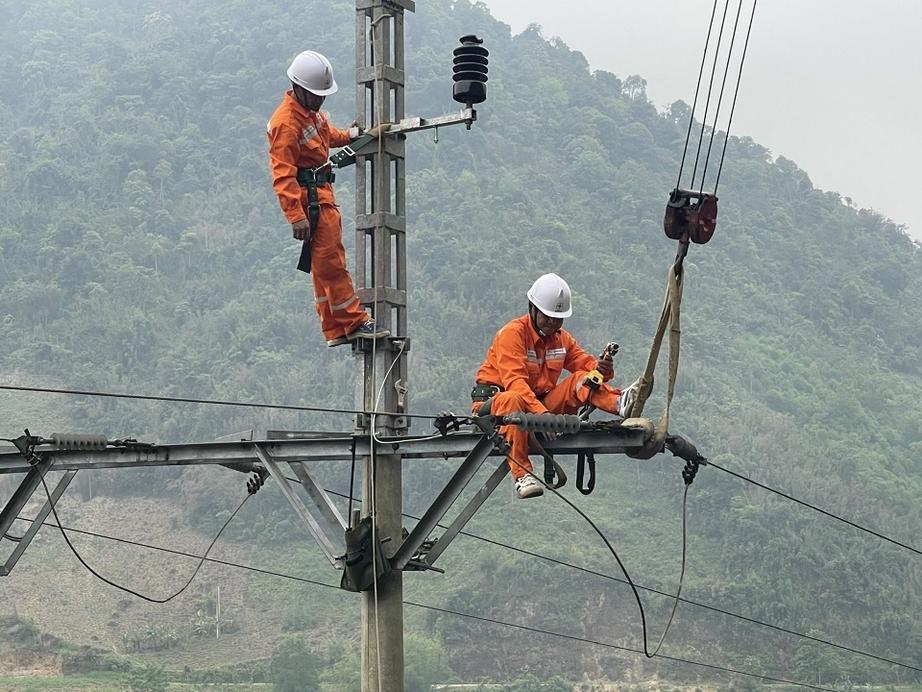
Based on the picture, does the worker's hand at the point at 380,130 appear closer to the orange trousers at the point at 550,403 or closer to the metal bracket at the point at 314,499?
the orange trousers at the point at 550,403

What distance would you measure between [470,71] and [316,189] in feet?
4.84

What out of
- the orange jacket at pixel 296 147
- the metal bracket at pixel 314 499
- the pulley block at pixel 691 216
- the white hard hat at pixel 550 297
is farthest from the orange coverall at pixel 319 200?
the pulley block at pixel 691 216

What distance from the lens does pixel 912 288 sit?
4560 inches

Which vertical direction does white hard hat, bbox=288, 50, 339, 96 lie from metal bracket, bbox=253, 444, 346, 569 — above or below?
above

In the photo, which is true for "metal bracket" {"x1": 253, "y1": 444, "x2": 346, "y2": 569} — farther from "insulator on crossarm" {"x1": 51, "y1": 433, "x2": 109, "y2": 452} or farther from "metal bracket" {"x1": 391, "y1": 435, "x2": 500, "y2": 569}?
"insulator on crossarm" {"x1": 51, "y1": 433, "x2": 109, "y2": 452}

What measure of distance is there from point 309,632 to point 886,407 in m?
45.0

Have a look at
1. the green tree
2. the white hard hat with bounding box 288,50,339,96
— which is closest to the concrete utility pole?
the white hard hat with bounding box 288,50,339,96

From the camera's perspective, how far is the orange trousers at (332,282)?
1129 centimetres

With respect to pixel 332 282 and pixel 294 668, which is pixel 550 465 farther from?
pixel 294 668

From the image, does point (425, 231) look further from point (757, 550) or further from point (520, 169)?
point (757, 550)

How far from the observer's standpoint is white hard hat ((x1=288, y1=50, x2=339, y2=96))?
11.5 meters

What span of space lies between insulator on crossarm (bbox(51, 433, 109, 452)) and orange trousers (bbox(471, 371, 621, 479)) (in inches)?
99.4

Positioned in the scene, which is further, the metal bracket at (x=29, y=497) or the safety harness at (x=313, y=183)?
the safety harness at (x=313, y=183)

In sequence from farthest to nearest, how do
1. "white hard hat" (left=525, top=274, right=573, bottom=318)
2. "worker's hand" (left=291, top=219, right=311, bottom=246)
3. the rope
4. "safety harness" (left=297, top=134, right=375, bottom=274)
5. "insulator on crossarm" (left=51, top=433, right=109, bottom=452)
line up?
"safety harness" (left=297, top=134, right=375, bottom=274)
"worker's hand" (left=291, top=219, right=311, bottom=246)
"white hard hat" (left=525, top=274, right=573, bottom=318)
"insulator on crossarm" (left=51, top=433, right=109, bottom=452)
the rope
